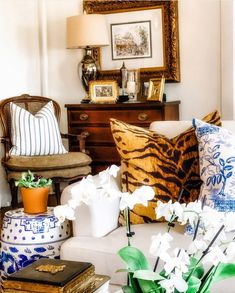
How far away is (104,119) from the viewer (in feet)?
14.0

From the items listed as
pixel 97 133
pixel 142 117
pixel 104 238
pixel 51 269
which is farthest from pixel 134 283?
pixel 97 133

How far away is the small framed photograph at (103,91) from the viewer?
438 centimetres

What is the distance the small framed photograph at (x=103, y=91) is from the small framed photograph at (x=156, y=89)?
0.30 m

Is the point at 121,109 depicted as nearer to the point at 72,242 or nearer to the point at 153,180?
the point at 153,180

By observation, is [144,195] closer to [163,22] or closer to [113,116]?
[113,116]

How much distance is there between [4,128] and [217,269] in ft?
10.8

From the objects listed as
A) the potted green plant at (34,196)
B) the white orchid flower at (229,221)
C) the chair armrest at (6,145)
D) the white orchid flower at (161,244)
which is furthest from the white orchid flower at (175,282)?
the chair armrest at (6,145)

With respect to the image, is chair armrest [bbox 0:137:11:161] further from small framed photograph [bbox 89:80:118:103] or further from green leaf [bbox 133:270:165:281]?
green leaf [bbox 133:270:165:281]

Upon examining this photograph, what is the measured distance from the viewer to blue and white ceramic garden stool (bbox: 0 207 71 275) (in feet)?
6.97

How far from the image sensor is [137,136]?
228 cm

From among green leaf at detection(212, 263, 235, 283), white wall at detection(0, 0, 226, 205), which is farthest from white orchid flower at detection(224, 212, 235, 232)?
white wall at detection(0, 0, 226, 205)

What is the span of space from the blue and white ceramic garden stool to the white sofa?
0.10m

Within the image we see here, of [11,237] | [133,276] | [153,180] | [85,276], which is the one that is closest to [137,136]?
[153,180]

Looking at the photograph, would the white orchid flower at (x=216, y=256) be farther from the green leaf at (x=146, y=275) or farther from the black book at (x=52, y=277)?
the black book at (x=52, y=277)
